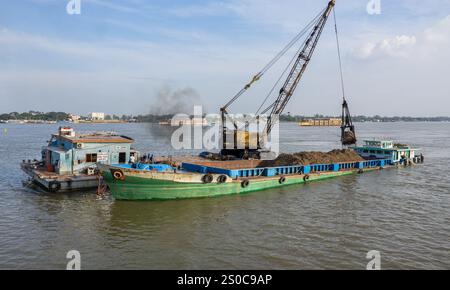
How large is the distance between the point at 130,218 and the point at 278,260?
10820mm

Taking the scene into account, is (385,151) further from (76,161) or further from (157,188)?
(76,161)

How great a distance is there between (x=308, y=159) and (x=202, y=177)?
48.1 feet

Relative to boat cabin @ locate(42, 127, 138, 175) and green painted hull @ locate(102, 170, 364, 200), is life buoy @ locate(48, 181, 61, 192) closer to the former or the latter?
boat cabin @ locate(42, 127, 138, 175)

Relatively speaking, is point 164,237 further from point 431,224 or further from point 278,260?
point 431,224

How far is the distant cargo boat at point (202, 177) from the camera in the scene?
85.5 ft

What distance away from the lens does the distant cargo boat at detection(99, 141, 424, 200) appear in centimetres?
2606

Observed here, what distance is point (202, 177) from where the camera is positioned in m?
27.9

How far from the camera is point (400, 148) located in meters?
49.3

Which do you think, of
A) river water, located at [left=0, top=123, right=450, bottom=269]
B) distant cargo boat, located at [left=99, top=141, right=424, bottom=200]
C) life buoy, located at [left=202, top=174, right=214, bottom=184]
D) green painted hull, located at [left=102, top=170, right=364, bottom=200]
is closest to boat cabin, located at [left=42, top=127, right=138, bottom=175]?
river water, located at [left=0, top=123, right=450, bottom=269]

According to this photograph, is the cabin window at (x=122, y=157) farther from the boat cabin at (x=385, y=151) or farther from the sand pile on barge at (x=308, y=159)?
the boat cabin at (x=385, y=151)

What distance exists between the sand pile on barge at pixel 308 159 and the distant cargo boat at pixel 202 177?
704 mm

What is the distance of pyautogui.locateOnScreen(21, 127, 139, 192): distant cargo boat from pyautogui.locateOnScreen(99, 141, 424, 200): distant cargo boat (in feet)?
14.7

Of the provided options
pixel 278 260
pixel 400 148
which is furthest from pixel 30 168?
pixel 400 148

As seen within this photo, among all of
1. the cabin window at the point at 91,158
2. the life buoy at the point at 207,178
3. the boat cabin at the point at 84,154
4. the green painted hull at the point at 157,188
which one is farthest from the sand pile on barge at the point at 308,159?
the cabin window at the point at 91,158
